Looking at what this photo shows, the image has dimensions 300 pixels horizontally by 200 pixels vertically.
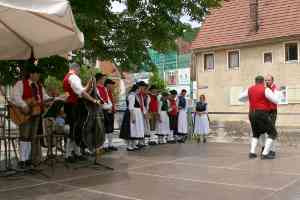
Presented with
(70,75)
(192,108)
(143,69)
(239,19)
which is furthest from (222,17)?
(70,75)

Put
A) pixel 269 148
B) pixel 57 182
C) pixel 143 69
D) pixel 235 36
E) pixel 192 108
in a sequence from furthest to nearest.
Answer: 1. pixel 235 36
2. pixel 192 108
3. pixel 143 69
4. pixel 269 148
5. pixel 57 182

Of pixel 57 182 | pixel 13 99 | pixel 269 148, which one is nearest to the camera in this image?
pixel 57 182

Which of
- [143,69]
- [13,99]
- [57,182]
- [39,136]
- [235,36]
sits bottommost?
[57,182]

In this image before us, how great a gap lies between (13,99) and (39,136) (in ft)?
2.46

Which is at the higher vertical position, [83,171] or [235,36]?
[235,36]

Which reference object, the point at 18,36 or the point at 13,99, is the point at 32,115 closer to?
the point at 13,99

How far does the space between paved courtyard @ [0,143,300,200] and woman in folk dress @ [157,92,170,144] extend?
11.7ft

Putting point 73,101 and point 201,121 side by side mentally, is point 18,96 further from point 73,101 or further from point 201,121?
point 201,121

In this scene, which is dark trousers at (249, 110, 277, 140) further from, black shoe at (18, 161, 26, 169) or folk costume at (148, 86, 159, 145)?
black shoe at (18, 161, 26, 169)

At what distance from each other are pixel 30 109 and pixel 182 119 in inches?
292

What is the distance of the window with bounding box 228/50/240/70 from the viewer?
3534 cm

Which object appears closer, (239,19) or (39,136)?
(39,136)

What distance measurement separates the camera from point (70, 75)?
8695 millimetres

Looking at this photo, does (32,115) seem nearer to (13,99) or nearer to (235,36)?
(13,99)
